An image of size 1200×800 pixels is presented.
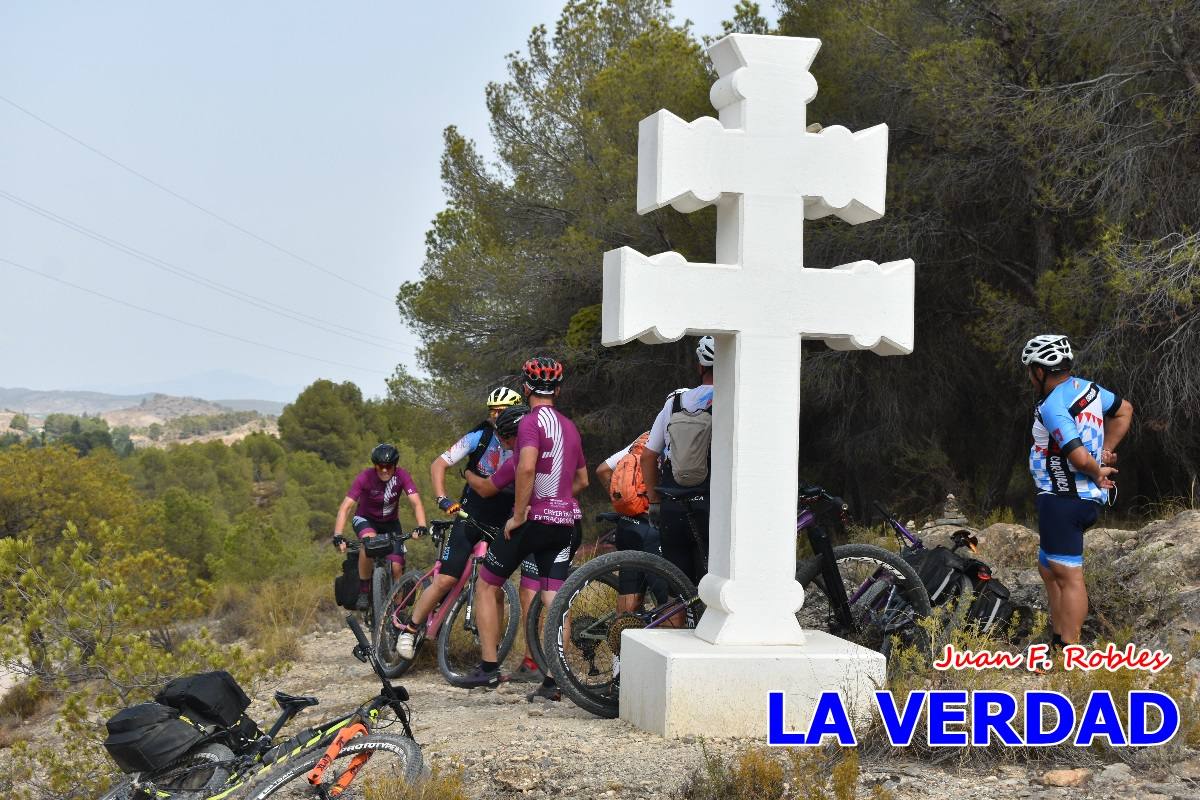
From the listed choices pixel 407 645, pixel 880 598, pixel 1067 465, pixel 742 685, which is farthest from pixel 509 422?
pixel 1067 465

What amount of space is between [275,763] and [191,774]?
28 centimetres

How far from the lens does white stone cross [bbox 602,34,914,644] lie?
17.4 feet

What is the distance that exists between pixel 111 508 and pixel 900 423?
13.7 m

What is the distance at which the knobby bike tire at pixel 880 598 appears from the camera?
6277 mm

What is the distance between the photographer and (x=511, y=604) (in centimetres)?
776

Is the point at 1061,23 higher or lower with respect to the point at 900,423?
higher

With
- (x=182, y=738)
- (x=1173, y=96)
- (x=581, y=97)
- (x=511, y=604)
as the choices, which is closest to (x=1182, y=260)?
(x=1173, y=96)

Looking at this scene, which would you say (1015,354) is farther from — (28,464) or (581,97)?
(28,464)

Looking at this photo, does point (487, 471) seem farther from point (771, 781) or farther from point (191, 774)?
point (771, 781)

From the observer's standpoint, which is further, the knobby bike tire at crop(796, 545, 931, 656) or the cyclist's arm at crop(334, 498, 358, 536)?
the cyclist's arm at crop(334, 498, 358, 536)

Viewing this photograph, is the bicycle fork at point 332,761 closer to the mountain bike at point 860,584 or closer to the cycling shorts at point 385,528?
the mountain bike at point 860,584

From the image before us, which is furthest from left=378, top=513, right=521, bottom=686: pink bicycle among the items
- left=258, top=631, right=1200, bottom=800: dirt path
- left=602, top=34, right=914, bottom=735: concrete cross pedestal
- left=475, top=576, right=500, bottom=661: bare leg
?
left=602, top=34, right=914, bottom=735: concrete cross pedestal

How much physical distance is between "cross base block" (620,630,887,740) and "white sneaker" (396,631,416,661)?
3062 millimetres

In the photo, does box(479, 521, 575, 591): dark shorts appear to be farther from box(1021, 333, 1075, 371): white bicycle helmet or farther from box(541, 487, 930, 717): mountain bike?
box(1021, 333, 1075, 371): white bicycle helmet
